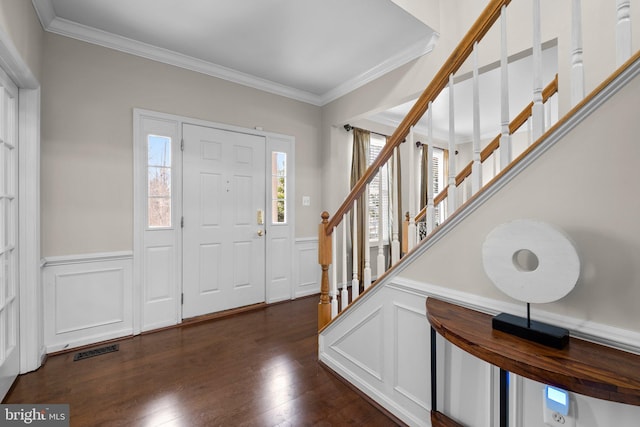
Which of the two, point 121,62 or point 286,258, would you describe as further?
point 286,258

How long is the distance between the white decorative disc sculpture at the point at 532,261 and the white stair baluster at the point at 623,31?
558mm

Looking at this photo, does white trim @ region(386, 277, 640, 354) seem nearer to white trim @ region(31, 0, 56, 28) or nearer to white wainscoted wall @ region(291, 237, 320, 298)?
white wainscoted wall @ region(291, 237, 320, 298)

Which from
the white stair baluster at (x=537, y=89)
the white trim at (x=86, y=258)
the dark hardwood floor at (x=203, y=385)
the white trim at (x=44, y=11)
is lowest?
the dark hardwood floor at (x=203, y=385)

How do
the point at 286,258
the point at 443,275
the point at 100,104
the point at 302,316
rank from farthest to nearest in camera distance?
the point at 286,258 → the point at 302,316 → the point at 100,104 → the point at 443,275

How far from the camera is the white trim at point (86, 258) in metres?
2.42

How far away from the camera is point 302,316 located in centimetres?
330

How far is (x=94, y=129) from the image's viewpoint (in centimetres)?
262

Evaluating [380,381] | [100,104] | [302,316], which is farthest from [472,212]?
[100,104]

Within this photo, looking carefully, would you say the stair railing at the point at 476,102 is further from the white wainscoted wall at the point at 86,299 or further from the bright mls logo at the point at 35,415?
the white wainscoted wall at the point at 86,299

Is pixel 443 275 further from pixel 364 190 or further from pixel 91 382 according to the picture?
pixel 91 382

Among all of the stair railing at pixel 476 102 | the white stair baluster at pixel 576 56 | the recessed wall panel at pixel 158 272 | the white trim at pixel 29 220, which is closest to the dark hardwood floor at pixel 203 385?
the white trim at pixel 29 220

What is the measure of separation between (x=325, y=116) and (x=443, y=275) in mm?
3193

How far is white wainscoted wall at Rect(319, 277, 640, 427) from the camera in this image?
95cm

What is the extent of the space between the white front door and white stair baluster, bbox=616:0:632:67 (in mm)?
3038
